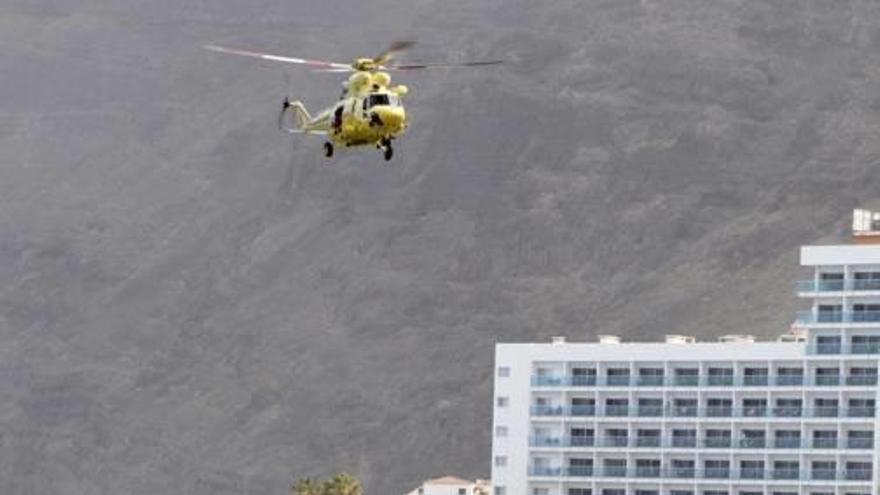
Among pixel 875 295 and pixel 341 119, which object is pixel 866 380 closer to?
pixel 875 295

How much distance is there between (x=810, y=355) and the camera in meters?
200

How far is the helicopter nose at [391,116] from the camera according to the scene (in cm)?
10312

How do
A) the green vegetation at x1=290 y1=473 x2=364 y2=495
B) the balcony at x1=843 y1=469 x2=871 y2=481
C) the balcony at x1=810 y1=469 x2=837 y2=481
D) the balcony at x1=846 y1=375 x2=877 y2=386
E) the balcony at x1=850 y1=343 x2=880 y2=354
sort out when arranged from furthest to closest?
the balcony at x1=850 y1=343 x2=880 y2=354, the balcony at x1=846 y1=375 x2=877 y2=386, the balcony at x1=810 y1=469 x2=837 y2=481, the balcony at x1=843 y1=469 x2=871 y2=481, the green vegetation at x1=290 y1=473 x2=364 y2=495

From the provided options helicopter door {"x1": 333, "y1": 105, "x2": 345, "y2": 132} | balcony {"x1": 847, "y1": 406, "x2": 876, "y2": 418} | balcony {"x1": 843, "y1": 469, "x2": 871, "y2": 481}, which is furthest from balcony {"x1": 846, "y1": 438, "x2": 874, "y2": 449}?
helicopter door {"x1": 333, "y1": 105, "x2": 345, "y2": 132}

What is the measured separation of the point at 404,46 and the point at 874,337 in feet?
337

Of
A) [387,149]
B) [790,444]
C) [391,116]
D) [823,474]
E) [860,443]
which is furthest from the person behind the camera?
[790,444]

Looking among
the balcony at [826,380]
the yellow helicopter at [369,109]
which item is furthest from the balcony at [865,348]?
the yellow helicopter at [369,109]

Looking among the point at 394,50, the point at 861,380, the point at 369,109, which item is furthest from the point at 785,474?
the point at 394,50

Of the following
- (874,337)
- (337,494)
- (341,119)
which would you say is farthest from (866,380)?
(341,119)

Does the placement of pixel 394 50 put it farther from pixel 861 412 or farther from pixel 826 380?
pixel 826 380

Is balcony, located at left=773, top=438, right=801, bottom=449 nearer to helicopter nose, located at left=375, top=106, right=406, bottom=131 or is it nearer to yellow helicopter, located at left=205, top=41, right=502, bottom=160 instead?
yellow helicopter, located at left=205, top=41, right=502, bottom=160

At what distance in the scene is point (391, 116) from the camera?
10319cm

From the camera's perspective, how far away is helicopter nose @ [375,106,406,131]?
10312cm

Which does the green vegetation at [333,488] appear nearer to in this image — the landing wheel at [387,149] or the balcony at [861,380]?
the balcony at [861,380]
